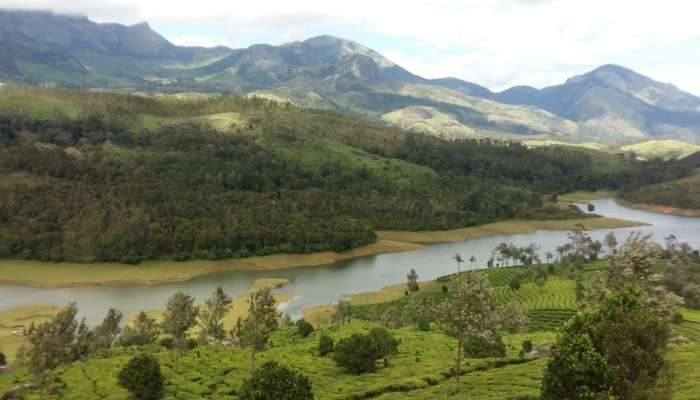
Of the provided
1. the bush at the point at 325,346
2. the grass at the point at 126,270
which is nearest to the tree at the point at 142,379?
the bush at the point at 325,346

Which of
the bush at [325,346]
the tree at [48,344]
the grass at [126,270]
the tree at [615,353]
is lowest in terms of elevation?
the grass at [126,270]

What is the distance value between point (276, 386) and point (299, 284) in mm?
90123

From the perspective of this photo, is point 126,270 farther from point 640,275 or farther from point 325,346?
point 640,275

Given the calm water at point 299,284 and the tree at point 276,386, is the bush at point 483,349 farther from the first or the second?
the calm water at point 299,284

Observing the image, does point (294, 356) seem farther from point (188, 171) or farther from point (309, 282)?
point (188, 171)

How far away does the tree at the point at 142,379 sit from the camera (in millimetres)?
45281

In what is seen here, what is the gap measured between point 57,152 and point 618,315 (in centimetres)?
19009

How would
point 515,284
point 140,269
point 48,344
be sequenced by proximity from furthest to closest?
point 140,269, point 515,284, point 48,344

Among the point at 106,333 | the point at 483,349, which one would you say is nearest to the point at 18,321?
the point at 106,333

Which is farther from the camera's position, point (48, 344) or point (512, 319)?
point (512, 319)

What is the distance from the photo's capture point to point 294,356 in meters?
60.5

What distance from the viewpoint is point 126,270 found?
424ft

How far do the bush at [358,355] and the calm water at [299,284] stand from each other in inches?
2039

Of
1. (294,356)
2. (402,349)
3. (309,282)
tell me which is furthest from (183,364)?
(309,282)
